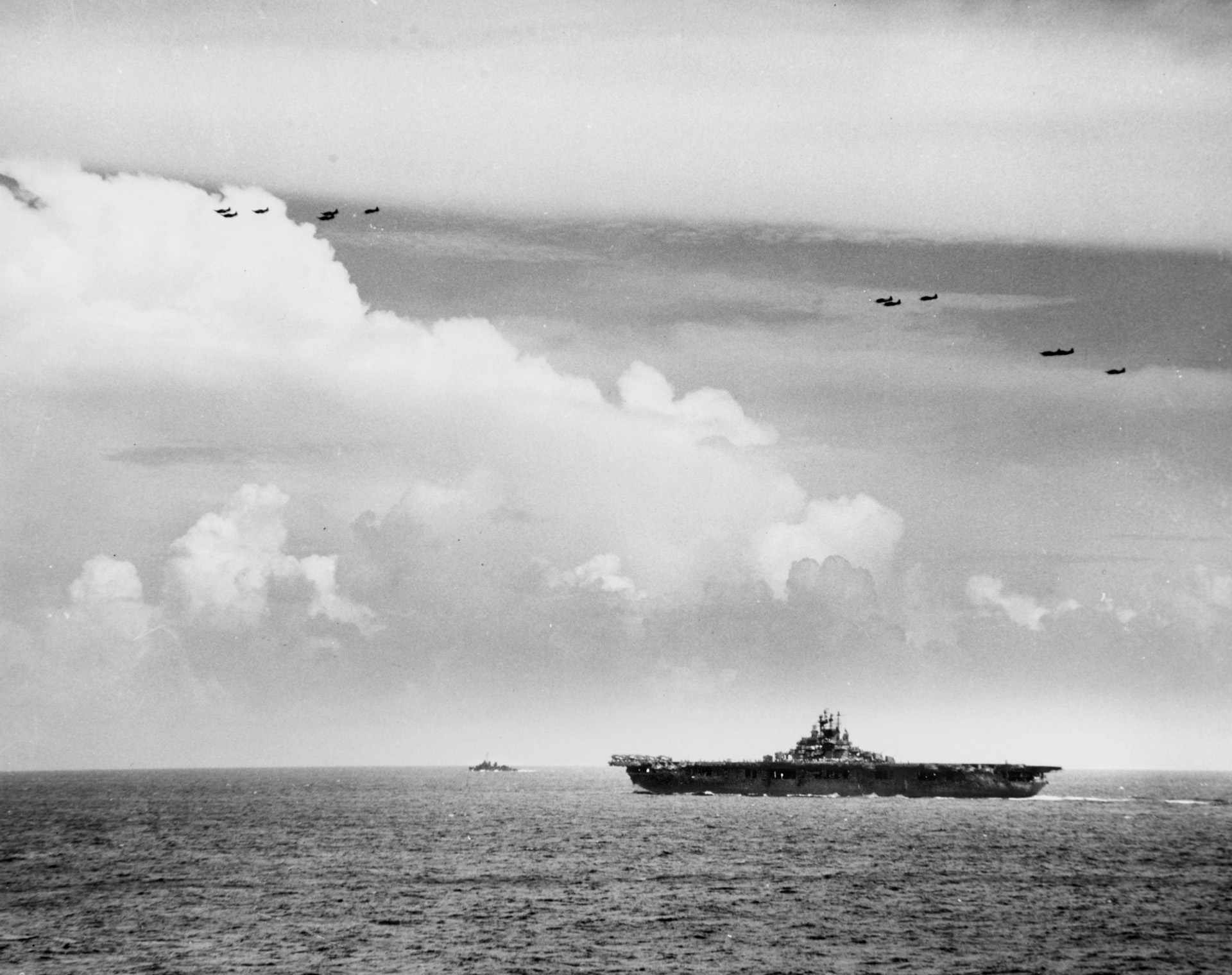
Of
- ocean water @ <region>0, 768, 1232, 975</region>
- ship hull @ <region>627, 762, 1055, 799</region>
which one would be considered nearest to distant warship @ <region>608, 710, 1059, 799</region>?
ship hull @ <region>627, 762, 1055, 799</region>

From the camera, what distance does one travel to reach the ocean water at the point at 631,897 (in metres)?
52.1

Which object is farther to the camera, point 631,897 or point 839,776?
point 839,776

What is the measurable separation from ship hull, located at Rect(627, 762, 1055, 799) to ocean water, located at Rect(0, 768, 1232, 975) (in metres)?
30.6

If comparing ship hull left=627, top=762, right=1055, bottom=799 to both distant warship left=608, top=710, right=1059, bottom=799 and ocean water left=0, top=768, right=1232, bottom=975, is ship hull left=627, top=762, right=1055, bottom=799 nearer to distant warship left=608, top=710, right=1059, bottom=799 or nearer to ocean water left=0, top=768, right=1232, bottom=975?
distant warship left=608, top=710, right=1059, bottom=799

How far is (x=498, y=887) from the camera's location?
7269cm

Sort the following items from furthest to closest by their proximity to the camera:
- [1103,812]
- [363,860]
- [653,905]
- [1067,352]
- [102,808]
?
1. [102,808]
2. [1103,812]
3. [363,860]
4. [653,905]
5. [1067,352]

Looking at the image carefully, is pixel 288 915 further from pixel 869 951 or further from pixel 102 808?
pixel 102 808

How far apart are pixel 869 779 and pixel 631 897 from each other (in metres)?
96.4

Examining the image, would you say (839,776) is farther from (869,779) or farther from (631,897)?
(631,897)

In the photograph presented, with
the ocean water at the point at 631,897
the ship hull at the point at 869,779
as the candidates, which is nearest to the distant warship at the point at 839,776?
the ship hull at the point at 869,779

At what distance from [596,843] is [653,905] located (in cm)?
3494

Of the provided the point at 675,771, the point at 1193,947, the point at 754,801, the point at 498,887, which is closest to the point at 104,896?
the point at 498,887

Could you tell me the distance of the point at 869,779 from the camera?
520ft

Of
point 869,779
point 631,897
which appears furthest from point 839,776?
point 631,897
